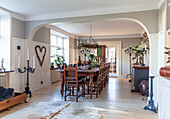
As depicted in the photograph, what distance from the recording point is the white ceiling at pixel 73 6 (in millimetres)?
3406

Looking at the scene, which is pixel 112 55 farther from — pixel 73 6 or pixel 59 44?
pixel 73 6

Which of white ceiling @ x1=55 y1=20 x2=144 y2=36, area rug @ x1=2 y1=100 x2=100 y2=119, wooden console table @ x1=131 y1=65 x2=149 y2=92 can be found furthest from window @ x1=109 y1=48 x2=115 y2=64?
area rug @ x1=2 y1=100 x2=100 y2=119

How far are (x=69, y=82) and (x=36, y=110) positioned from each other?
120cm

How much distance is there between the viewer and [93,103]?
12.1 ft

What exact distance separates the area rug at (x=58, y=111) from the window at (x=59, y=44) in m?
4.05

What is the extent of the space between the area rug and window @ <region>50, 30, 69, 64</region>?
4.05m

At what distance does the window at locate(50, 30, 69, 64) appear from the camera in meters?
7.25

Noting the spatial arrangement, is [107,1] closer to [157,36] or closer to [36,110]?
[157,36]

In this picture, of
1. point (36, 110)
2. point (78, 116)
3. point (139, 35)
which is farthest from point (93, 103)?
point (139, 35)

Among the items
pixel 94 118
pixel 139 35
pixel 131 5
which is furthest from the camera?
pixel 139 35

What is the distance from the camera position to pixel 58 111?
3.09 metres

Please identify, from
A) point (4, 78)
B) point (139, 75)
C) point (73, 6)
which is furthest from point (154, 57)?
point (4, 78)

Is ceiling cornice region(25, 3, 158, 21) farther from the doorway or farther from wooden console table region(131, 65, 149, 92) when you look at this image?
the doorway

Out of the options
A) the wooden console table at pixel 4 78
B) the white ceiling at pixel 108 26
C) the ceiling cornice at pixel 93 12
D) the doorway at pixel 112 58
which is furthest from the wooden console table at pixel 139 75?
the wooden console table at pixel 4 78
